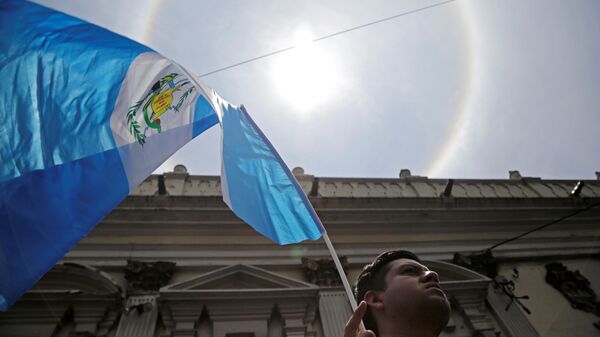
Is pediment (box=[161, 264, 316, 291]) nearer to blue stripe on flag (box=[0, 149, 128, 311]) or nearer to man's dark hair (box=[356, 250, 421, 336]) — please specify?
blue stripe on flag (box=[0, 149, 128, 311])

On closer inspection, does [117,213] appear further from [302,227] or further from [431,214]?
[431,214]

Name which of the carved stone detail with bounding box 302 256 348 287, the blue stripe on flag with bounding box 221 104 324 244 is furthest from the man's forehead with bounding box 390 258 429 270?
the carved stone detail with bounding box 302 256 348 287

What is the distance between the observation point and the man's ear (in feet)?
6.64

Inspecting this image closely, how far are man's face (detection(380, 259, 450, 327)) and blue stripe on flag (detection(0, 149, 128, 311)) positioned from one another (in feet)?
8.52

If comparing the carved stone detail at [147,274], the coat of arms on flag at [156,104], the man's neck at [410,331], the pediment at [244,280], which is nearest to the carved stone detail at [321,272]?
the pediment at [244,280]

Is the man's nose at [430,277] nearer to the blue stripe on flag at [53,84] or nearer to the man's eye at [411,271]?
the man's eye at [411,271]

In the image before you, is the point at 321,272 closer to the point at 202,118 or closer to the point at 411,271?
the point at 202,118

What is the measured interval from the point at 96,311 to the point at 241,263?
9.29 feet

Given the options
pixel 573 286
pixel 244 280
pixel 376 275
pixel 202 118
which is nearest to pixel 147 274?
pixel 244 280

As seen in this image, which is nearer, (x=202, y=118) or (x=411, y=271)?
(x=411, y=271)

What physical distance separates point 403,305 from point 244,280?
19.2ft

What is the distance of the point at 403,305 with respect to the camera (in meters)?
1.90

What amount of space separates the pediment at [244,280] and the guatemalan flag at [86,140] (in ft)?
13.5

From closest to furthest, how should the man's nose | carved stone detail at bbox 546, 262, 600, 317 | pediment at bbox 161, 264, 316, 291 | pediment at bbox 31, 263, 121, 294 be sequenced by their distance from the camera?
the man's nose, pediment at bbox 31, 263, 121, 294, pediment at bbox 161, 264, 316, 291, carved stone detail at bbox 546, 262, 600, 317
